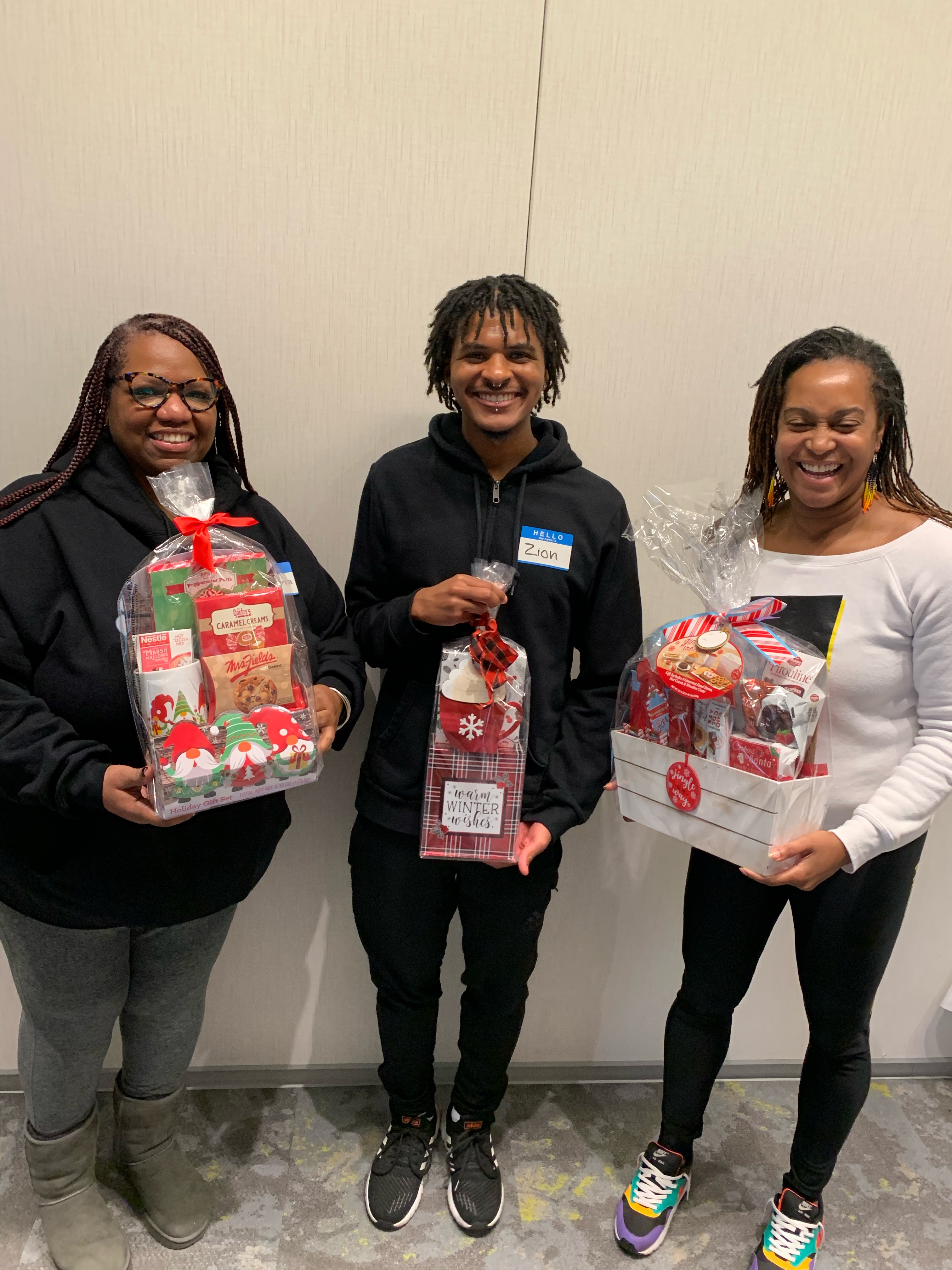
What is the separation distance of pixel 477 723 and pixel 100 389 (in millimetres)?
820

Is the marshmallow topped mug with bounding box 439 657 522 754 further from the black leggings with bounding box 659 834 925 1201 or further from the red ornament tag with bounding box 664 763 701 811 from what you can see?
the black leggings with bounding box 659 834 925 1201

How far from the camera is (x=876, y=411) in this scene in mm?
1301

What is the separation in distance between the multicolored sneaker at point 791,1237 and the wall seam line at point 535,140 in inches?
76.6

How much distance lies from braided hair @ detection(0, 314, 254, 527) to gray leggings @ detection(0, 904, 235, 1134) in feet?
2.27

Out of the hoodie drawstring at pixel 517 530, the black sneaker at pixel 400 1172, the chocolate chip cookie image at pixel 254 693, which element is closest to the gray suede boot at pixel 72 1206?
the black sneaker at pixel 400 1172

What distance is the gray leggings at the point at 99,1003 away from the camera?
1330 mm

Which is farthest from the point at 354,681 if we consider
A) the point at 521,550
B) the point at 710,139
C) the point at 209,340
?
the point at 710,139

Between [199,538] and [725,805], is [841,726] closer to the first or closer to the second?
[725,805]

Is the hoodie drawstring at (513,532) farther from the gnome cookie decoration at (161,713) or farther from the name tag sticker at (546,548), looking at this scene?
the gnome cookie decoration at (161,713)

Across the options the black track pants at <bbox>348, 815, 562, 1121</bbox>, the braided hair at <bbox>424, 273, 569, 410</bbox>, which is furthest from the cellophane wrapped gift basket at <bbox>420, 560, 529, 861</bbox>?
the braided hair at <bbox>424, 273, 569, 410</bbox>

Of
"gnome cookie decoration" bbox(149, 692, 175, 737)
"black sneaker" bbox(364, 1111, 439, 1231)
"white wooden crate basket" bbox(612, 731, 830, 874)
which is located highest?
"gnome cookie decoration" bbox(149, 692, 175, 737)

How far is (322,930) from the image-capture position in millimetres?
1917

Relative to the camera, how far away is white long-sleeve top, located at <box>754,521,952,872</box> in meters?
1.26

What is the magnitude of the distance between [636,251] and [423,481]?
713 millimetres
